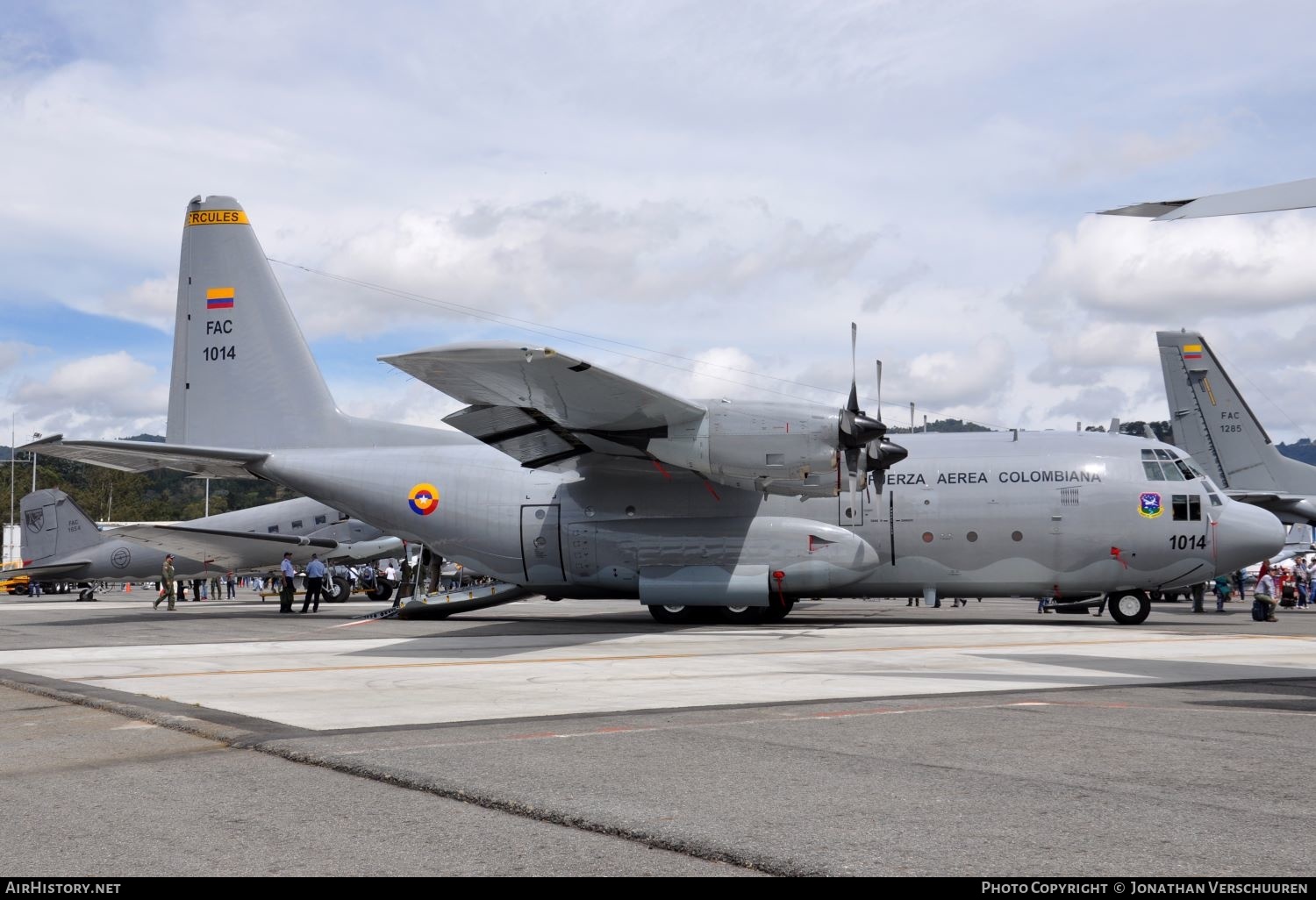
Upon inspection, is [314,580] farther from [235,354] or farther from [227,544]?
[235,354]

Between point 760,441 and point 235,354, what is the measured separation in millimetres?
12921

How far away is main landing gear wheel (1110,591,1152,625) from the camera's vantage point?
2144 centimetres

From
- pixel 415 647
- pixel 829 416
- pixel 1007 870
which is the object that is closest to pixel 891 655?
pixel 829 416

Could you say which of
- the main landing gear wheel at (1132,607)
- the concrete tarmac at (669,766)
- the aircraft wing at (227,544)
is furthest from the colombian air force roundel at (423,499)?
the main landing gear wheel at (1132,607)

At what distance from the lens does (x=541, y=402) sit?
727 inches

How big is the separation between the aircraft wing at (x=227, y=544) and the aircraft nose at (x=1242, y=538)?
26368 millimetres

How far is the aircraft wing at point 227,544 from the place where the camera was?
32.5m

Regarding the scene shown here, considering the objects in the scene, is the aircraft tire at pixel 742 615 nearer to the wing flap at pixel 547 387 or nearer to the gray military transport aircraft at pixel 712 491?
the gray military transport aircraft at pixel 712 491

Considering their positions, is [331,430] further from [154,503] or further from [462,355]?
[154,503]

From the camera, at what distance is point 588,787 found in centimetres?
559

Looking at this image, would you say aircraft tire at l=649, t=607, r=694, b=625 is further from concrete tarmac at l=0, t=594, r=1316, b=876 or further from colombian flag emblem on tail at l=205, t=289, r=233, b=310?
colombian flag emblem on tail at l=205, t=289, r=233, b=310

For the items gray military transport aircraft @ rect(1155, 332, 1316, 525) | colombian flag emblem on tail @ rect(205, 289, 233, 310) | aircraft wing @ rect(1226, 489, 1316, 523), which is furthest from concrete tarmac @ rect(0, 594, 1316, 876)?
gray military transport aircraft @ rect(1155, 332, 1316, 525)
